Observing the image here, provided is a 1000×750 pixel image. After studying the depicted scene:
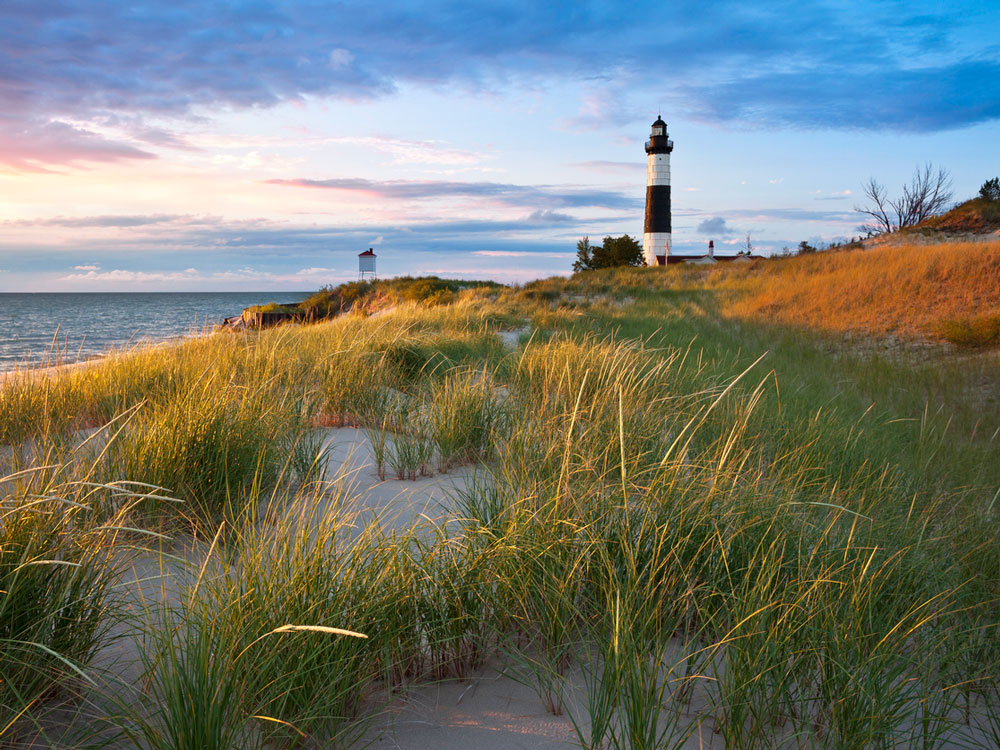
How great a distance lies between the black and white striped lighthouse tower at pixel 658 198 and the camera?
39562mm

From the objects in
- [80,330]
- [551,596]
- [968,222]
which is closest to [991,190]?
[968,222]

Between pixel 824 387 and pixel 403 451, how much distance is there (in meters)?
5.02

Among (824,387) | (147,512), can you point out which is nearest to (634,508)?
(147,512)

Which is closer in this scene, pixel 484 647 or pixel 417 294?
pixel 484 647

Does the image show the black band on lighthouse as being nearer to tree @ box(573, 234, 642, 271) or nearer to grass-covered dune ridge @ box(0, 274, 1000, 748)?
tree @ box(573, 234, 642, 271)

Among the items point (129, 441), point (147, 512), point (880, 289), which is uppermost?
point (880, 289)

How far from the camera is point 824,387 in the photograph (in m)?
6.44

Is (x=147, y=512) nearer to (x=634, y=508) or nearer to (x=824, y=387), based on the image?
(x=634, y=508)

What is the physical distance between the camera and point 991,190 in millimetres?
26969

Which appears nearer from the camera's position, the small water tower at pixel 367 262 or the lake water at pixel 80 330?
the lake water at pixel 80 330

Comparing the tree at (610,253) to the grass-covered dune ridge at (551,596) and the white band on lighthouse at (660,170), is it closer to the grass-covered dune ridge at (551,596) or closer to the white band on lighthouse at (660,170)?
the white band on lighthouse at (660,170)

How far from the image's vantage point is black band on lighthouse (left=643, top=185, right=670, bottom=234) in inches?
1564

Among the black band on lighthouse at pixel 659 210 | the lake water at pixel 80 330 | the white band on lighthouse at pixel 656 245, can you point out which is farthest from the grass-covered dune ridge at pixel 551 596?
the black band on lighthouse at pixel 659 210

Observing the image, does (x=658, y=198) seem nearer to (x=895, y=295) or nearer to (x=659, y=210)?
(x=659, y=210)
